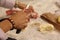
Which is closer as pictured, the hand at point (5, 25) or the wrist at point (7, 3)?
the hand at point (5, 25)

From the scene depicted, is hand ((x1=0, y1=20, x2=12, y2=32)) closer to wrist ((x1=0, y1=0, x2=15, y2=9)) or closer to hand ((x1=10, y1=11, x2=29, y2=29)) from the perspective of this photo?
hand ((x1=10, y1=11, x2=29, y2=29))

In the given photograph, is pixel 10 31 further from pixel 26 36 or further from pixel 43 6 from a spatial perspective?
pixel 43 6

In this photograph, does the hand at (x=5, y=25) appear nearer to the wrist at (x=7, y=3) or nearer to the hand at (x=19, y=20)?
the hand at (x=19, y=20)

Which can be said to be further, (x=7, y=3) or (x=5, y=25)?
(x=7, y=3)

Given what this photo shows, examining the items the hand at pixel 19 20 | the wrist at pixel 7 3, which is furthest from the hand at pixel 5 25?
the wrist at pixel 7 3

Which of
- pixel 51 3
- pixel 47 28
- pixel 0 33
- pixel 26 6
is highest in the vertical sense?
pixel 51 3

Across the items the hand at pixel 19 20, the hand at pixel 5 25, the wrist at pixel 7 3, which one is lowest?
the hand at pixel 5 25

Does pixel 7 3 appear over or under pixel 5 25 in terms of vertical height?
over

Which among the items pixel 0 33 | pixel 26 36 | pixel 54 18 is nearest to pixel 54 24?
pixel 54 18

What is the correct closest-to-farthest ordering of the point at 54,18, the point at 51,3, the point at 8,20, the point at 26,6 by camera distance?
the point at 8,20 < the point at 54,18 < the point at 26,6 < the point at 51,3

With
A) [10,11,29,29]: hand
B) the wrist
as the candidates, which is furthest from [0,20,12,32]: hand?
the wrist

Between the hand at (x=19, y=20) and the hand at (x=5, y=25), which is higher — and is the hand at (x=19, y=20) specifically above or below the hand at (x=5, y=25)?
above
